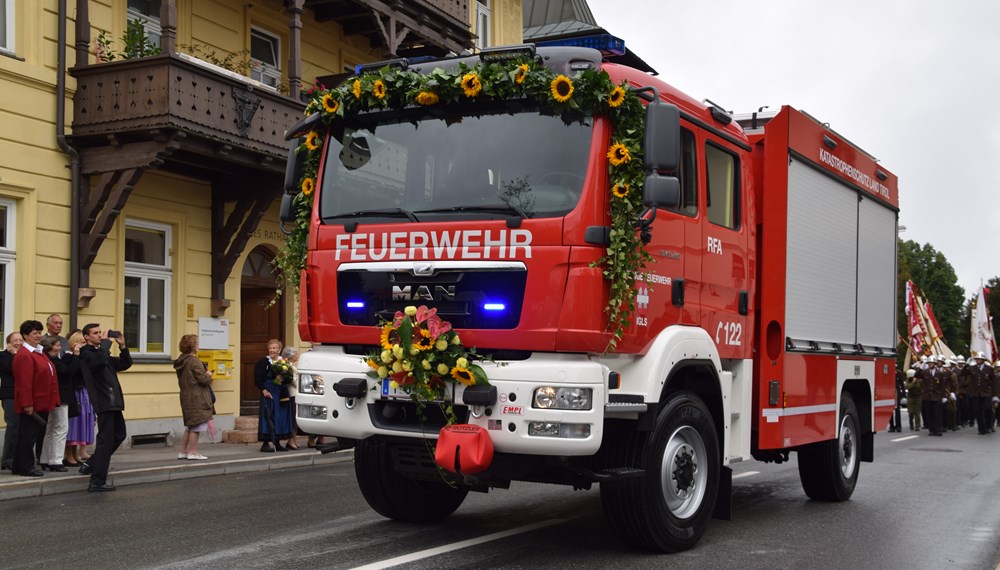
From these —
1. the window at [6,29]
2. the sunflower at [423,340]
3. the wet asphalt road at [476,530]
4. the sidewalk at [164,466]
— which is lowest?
the sidewalk at [164,466]

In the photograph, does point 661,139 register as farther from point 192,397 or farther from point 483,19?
point 483,19

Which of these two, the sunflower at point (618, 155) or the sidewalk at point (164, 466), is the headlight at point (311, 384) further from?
the sidewalk at point (164, 466)

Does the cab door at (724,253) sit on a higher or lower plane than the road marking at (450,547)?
higher

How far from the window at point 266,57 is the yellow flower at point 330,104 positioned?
1206cm

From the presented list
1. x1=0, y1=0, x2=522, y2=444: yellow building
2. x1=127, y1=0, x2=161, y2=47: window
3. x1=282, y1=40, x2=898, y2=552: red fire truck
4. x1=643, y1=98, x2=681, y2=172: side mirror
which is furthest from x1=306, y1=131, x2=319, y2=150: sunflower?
x1=127, y1=0, x2=161, y2=47: window

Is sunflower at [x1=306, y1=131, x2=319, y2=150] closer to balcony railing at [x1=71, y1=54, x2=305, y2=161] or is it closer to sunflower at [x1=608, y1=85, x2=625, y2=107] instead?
sunflower at [x1=608, y1=85, x2=625, y2=107]

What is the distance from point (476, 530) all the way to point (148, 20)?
1195cm

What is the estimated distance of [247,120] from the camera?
15875 mm

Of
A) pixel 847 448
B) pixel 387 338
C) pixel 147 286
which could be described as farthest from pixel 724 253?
pixel 147 286

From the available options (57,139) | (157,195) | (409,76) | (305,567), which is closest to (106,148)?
(57,139)

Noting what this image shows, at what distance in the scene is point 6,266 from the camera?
46.8ft

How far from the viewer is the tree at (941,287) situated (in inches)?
3169

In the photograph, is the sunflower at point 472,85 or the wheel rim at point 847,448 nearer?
the sunflower at point 472,85

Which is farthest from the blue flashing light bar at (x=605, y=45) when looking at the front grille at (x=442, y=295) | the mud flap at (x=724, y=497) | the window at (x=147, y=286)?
the window at (x=147, y=286)
